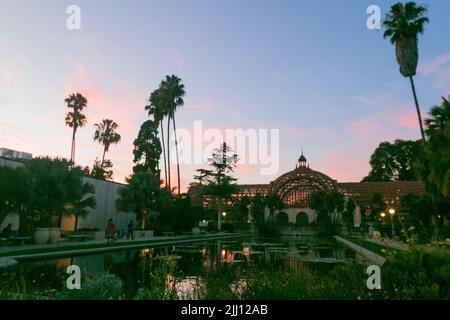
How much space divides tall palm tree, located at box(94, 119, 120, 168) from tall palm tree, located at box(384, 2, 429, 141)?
1748 inches

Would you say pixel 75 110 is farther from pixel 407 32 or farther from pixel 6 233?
pixel 407 32

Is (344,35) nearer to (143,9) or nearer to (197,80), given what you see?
(143,9)

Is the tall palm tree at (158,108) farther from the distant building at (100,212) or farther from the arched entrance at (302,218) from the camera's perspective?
the arched entrance at (302,218)

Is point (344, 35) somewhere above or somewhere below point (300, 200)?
above

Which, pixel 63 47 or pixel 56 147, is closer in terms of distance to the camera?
pixel 63 47

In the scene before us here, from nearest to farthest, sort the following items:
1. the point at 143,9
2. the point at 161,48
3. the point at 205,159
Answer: the point at 143,9, the point at 161,48, the point at 205,159

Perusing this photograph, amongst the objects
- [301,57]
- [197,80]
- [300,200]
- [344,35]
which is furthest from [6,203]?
[300,200]

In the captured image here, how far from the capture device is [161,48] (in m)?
18.2

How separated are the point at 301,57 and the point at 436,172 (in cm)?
812

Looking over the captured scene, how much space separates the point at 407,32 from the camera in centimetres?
2659

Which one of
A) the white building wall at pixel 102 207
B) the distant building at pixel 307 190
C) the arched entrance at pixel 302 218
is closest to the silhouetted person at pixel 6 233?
the white building wall at pixel 102 207
